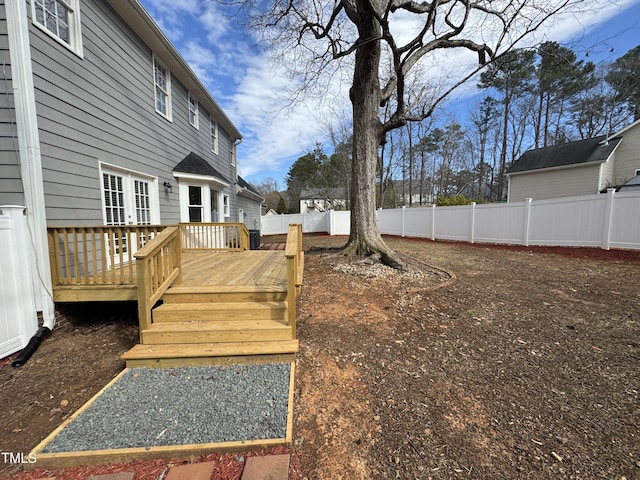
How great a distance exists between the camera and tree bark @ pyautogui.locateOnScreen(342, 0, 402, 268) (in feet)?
20.5

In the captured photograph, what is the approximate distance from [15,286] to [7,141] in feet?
5.65

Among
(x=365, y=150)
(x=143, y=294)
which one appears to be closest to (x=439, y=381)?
(x=143, y=294)

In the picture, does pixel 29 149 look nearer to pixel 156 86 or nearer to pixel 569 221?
pixel 156 86

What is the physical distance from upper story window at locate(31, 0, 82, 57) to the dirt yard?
3.86 meters

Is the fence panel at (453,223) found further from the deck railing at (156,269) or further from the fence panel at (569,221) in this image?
the deck railing at (156,269)

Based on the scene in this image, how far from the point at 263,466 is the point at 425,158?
30.9 metres

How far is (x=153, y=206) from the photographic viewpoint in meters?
6.05

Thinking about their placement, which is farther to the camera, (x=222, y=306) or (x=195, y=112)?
(x=195, y=112)

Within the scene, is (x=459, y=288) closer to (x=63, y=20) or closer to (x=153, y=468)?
(x=153, y=468)

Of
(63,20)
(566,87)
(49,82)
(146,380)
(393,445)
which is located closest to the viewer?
(393,445)

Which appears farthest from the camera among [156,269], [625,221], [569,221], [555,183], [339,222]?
[339,222]

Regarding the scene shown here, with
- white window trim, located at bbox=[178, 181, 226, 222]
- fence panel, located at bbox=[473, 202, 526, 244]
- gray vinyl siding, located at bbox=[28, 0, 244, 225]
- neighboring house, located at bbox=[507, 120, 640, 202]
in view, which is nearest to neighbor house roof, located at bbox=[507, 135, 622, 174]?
neighboring house, located at bbox=[507, 120, 640, 202]

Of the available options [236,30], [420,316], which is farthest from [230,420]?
[236,30]

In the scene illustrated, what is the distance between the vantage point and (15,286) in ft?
9.73
